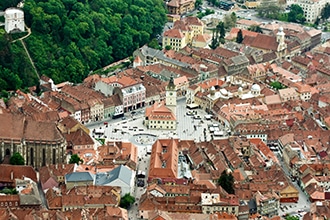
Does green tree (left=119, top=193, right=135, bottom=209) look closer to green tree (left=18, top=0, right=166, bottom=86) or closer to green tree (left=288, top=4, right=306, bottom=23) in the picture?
green tree (left=18, top=0, right=166, bottom=86)

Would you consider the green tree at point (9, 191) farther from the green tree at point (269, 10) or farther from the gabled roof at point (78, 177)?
the green tree at point (269, 10)

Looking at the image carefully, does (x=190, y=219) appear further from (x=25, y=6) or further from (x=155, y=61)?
(x=25, y=6)

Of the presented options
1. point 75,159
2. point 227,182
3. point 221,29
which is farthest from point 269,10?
point 227,182

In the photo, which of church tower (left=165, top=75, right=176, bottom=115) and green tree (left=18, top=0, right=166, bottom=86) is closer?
church tower (left=165, top=75, right=176, bottom=115)

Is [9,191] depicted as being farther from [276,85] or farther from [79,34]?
[79,34]

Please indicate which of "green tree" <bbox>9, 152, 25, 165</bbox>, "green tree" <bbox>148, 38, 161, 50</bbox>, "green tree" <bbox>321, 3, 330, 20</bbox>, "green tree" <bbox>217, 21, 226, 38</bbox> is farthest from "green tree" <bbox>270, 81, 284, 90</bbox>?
"green tree" <bbox>321, 3, 330, 20</bbox>
